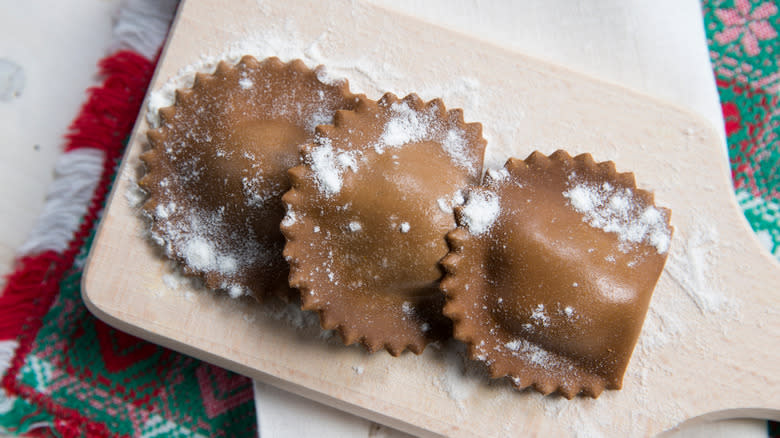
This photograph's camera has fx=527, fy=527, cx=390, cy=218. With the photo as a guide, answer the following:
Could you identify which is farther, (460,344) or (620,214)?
(460,344)

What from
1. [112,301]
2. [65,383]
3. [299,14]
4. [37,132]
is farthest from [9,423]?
[299,14]

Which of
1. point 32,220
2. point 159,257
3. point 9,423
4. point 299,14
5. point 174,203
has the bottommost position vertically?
point 9,423

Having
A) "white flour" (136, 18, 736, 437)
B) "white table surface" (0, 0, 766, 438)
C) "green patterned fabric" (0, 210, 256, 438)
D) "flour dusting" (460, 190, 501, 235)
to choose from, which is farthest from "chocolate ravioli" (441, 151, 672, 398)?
"green patterned fabric" (0, 210, 256, 438)

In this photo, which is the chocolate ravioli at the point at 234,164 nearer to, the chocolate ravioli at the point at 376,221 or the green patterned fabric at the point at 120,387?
the chocolate ravioli at the point at 376,221

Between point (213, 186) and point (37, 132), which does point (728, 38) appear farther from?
point (37, 132)

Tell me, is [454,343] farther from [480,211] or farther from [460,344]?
[480,211]

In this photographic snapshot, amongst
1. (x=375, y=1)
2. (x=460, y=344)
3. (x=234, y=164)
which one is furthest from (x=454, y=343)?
(x=375, y=1)

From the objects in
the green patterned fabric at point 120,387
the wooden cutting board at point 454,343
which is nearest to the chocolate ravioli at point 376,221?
the wooden cutting board at point 454,343
